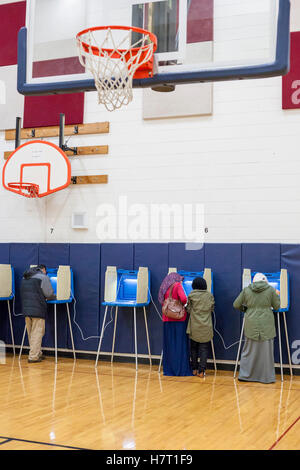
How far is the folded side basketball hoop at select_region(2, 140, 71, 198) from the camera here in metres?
8.66

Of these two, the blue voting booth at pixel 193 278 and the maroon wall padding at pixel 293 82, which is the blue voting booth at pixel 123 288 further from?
the maroon wall padding at pixel 293 82

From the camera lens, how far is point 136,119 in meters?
8.59

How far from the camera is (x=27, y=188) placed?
8812 mm

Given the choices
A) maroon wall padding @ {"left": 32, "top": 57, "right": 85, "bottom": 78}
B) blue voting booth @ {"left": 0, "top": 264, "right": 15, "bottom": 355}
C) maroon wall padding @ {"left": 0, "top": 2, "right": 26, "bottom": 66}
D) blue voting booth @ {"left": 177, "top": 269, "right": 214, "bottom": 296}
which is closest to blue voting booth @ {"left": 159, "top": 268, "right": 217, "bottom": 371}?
blue voting booth @ {"left": 177, "top": 269, "right": 214, "bottom": 296}

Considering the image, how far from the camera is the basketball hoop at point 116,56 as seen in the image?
4859 millimetres

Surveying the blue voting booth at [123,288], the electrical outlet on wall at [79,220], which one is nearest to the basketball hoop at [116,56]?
the blue voting booth at [123,288]

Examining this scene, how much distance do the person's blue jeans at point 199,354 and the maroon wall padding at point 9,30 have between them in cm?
539

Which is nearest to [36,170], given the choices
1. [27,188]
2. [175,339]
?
[27,188]

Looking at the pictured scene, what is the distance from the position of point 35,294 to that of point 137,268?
4.96 ft

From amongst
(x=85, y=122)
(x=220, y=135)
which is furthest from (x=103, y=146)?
(x=220, y=135)

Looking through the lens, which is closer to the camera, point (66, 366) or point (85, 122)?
point (66, 366)
